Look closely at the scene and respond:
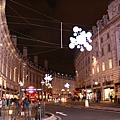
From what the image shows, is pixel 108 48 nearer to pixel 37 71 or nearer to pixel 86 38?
pixel 86 38

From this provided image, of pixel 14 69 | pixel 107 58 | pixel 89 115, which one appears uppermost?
pixel 107 58

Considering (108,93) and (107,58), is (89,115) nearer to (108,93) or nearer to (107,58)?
(107,58)

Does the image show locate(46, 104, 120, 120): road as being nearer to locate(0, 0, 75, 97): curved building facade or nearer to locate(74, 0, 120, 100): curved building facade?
locate(74, 0, 120, 100): curved building facade

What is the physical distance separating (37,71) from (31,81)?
A: 14.2 meters

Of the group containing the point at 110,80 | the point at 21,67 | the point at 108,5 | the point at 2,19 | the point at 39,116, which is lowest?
the point at 39,116

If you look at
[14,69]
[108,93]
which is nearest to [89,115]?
[108,93]

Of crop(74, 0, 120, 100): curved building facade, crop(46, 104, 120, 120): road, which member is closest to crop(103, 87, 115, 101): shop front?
crop(74, 0, 120, 100): curved building facade

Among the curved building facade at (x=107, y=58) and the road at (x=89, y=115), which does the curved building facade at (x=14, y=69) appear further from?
the road at (x=89, y=115)

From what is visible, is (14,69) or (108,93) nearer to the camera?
(108,93)

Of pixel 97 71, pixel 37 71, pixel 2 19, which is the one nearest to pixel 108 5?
pixel 97 71

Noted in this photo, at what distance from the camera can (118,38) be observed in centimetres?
5331

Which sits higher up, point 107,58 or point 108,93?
point 107,58

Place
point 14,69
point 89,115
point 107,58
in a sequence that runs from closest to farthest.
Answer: point 89,115
point 107,58
point 14,69

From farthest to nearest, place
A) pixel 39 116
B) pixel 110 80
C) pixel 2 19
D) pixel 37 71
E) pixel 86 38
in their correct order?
1. pixel 37 71
2. pixel 110 80
3. pixel 2 19
4. pixel 86 38
5. pixel 39 116
